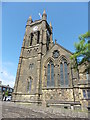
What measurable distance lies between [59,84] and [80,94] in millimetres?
4031

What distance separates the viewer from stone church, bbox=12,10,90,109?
1379 centimetres

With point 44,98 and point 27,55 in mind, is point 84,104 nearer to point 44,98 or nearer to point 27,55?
point 44,98

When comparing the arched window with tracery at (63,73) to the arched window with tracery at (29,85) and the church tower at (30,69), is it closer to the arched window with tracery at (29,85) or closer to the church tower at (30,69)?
the church tower at (30,69)

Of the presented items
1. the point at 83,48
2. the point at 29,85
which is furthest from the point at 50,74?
the point at 83,48

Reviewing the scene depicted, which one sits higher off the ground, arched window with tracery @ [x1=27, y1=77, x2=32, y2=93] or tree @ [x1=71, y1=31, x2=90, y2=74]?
tree @ [x1=71, y1=31, x2=90, y2=74]

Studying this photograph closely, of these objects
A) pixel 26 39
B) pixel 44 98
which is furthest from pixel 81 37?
pixel 26 39

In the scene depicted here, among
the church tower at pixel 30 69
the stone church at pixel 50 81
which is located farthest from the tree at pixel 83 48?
the church tower at pixel 30 69

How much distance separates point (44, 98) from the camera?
1542 cm

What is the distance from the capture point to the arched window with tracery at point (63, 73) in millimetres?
16027

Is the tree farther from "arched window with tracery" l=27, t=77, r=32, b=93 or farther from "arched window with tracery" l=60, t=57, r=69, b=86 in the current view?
"arched window with tracery" l=27, t=77, r=32, b=93

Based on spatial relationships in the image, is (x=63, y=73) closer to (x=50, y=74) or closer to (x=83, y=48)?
(x=50, y=74)

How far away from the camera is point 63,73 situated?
17.0 m

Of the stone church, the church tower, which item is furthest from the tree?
the church tower

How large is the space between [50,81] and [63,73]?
126 inches
